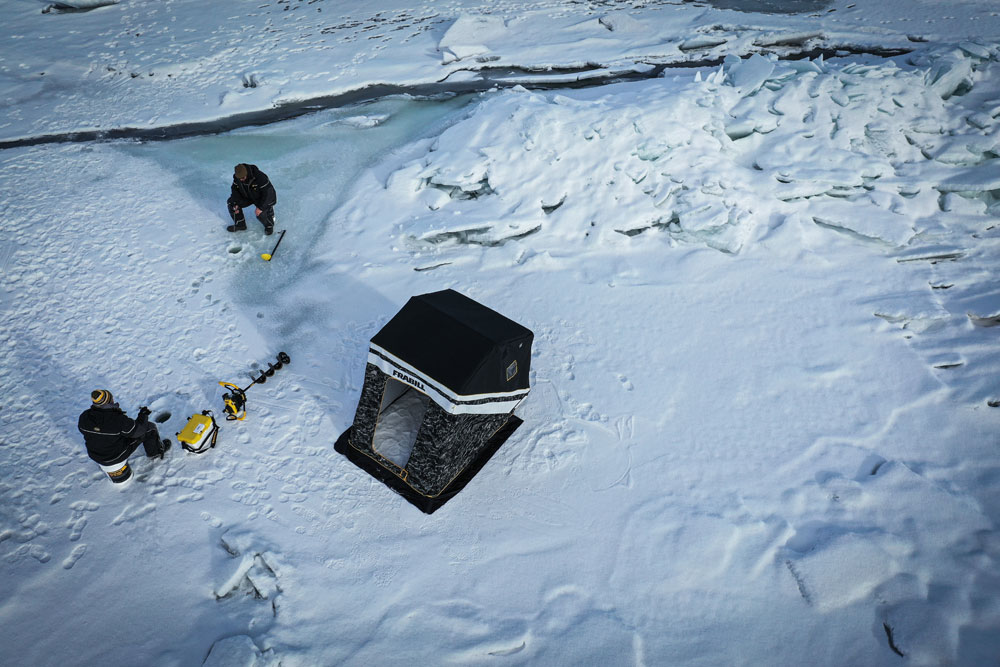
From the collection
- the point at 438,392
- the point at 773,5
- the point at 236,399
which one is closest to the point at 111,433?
the point at 236,399

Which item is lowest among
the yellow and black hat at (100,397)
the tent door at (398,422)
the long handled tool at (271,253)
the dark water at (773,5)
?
the tent door at (398,422)

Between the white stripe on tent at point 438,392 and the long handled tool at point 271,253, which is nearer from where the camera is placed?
the white stripe on tent at point 438,392

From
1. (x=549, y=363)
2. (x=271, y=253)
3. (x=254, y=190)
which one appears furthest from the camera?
(x=271, y=253)

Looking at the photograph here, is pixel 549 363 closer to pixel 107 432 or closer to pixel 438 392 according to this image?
pixel 438 392

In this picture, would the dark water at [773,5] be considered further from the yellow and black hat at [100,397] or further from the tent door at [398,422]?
the yellow and black hat at [100,397]

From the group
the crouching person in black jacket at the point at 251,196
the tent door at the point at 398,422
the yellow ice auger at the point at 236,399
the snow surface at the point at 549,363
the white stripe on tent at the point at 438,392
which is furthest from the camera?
the crouching person in black jacket at the point at 251,196

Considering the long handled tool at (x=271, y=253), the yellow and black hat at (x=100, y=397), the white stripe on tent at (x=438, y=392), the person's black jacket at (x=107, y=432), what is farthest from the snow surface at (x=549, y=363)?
the yellow and black hat at (x=100, y=397)

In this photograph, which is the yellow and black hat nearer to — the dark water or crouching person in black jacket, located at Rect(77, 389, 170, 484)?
crouching person in black jacket, located at Rect(77, 389, 170, 484)

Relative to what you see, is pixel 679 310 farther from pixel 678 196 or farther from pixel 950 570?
pixel 950 570
